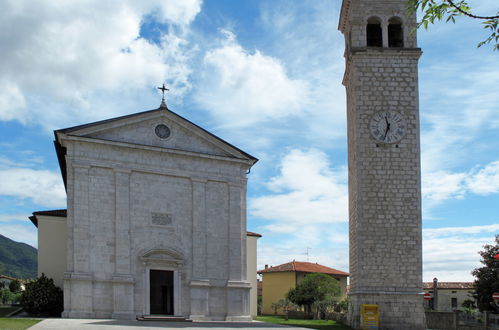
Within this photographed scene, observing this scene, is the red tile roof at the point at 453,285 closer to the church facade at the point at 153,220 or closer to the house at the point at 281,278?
the house at the point at 281,278

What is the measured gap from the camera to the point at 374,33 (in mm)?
27219

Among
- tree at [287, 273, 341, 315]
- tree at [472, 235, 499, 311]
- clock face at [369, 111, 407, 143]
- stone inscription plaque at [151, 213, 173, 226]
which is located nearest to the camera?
clock face at [369, 111, 407, 143]

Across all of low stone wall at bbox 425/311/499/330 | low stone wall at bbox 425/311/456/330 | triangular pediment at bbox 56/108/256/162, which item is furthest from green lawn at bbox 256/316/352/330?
triangular pediment at bbox 56/108/256/162

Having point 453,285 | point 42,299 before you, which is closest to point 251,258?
point 42,299

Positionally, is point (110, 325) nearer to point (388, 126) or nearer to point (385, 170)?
point (385, 170)

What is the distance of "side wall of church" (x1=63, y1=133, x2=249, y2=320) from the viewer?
83.6ft

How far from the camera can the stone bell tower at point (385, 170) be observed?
79.6ft

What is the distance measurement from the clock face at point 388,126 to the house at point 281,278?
34.0 metres

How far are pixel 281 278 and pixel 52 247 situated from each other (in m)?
34.3

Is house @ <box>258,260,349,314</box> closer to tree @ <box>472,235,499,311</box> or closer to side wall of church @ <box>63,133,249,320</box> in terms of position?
tree @ <box>472,235,499,311</box>

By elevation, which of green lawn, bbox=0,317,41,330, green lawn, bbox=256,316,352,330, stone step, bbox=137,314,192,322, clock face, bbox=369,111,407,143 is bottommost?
green lawn, bbox=256,316,352,330

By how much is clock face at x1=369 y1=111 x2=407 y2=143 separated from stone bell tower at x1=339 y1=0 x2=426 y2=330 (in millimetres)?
42

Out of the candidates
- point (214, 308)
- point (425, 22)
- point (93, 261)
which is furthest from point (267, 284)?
point (425, 22)

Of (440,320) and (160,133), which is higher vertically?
(160,133)
